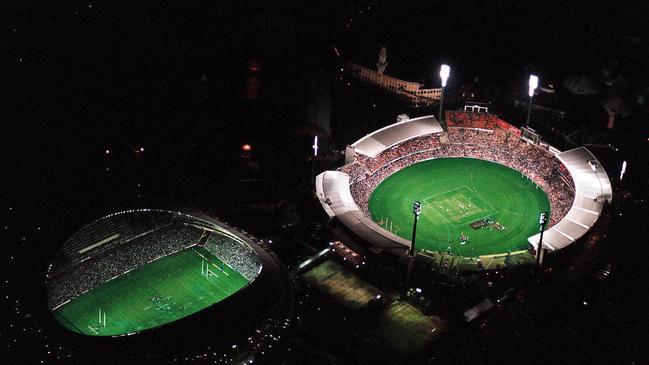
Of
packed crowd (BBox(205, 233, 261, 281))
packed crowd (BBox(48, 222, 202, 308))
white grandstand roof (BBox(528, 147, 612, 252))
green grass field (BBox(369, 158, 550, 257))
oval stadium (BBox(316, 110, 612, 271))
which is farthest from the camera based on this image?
green grass field (BBox(369, 158, 550, 257))

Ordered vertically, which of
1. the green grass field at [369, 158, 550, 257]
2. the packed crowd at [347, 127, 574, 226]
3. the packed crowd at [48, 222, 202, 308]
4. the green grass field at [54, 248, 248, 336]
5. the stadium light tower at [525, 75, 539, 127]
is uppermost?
the stadium light tower at [525, 75, 539, 127]

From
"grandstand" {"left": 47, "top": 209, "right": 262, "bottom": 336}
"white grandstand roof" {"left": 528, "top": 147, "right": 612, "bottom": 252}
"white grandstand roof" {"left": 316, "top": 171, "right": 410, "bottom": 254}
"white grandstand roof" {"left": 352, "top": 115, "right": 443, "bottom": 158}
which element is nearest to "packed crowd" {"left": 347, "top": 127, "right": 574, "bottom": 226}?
"white grandstand roof" {"left": 352, "top": 115, "right": 443, "bottom": 158}

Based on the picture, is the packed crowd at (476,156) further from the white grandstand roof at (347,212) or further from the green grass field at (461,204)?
the white grandstand roof at (347,212)

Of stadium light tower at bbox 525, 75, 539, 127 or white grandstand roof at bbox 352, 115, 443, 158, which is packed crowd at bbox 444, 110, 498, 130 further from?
stadium light tower at bbox 525, 75, 539, 127

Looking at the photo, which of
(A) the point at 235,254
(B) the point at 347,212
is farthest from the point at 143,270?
(B) the point at 347,212

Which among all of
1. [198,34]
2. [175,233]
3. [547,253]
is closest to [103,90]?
[198,34]

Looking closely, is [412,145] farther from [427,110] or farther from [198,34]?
[198,34]
